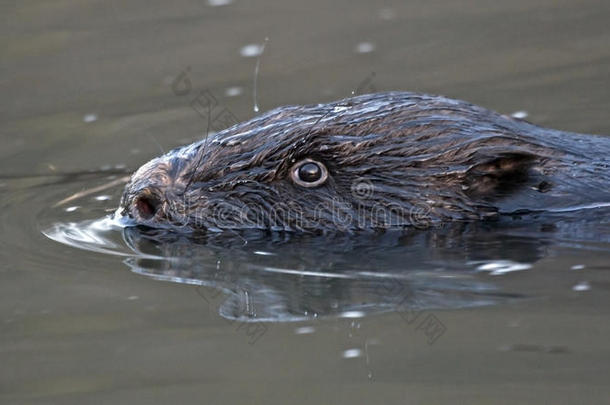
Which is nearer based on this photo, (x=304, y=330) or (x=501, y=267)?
(x=304, y=330)

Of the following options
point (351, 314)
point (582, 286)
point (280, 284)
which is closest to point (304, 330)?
point (351, 314)

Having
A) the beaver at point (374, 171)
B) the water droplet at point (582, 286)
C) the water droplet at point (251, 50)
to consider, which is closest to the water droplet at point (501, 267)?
the water droplet at point (582, 286)

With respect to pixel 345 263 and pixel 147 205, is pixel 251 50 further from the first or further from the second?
pixel 345 263

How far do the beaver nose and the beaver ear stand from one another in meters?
1.69

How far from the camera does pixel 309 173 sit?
646 cm

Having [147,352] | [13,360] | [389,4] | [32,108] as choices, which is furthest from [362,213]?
[389,4]

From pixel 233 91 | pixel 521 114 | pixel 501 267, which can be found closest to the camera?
pixel 501 267

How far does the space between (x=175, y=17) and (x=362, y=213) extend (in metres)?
6.36

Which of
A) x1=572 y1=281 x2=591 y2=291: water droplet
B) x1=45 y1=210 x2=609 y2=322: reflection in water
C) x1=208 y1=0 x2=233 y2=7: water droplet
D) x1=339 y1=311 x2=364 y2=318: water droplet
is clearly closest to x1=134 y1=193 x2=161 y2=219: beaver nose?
x1=45 y1=210 x2=609 y2=322: reflection in water

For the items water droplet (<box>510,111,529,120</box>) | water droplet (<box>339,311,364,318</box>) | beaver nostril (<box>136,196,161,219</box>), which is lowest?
water droplet (<box>339,311,364,318</box>)

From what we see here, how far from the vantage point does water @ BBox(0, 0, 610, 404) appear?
492 centimetres

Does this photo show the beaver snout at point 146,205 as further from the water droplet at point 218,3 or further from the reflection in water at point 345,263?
the water droplet at point 218,3

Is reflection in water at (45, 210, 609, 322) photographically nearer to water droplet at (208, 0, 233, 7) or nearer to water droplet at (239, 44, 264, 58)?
water droplet at (239, 44, 264, 58)

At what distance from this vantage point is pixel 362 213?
6512mm
